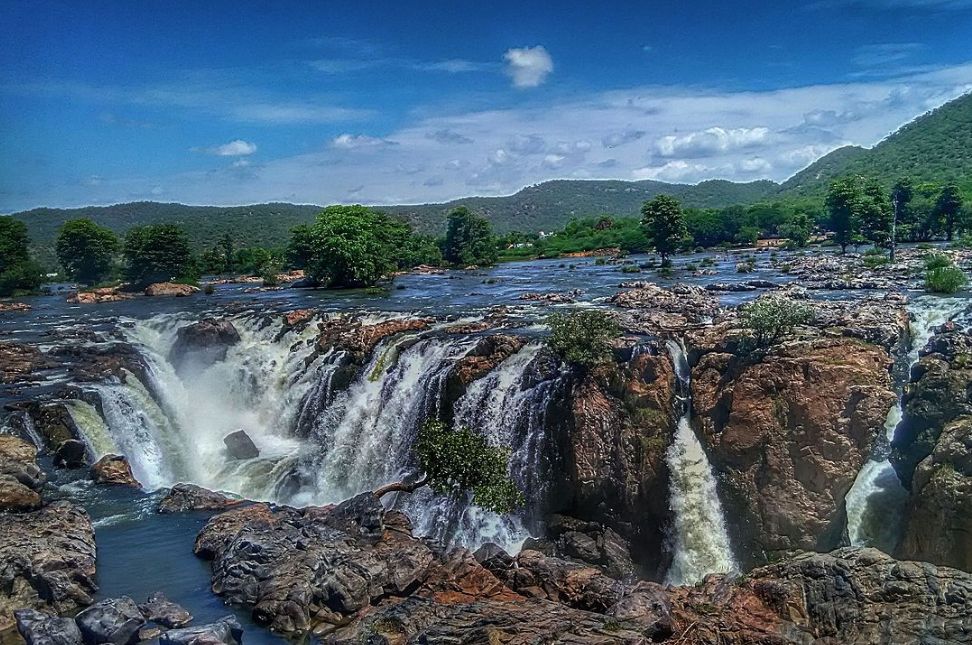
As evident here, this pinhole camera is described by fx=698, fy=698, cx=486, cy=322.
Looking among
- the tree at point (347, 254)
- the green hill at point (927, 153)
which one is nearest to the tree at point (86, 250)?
the tree at point (347, 254)

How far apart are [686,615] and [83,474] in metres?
20.0

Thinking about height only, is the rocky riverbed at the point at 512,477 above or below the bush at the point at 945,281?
below

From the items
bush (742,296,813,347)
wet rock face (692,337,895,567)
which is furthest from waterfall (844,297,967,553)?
bush (742,296,813,347)

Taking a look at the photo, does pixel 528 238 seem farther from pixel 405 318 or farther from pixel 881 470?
pixel 881 470

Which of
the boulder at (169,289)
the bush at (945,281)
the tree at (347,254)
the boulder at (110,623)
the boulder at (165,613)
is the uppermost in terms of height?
the tree at (347,254)

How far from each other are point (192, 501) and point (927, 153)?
457 ft

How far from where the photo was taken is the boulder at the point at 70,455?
23.7m

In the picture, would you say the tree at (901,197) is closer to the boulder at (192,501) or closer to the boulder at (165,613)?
the boulder at (192,501)

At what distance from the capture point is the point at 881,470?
20.1 meters

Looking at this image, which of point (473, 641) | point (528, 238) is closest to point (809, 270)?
point (473, 641)

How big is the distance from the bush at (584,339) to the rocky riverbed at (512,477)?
491 millimetres

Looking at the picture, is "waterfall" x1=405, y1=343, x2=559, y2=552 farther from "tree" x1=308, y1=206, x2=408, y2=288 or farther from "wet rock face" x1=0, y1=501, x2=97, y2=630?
"tree" x1=308, y1=206, x2=408, y2=288

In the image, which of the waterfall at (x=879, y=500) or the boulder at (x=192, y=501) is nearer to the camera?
the waterfall at (x=879, y=500)

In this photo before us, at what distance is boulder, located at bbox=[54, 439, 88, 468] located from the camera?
23.7 metres
